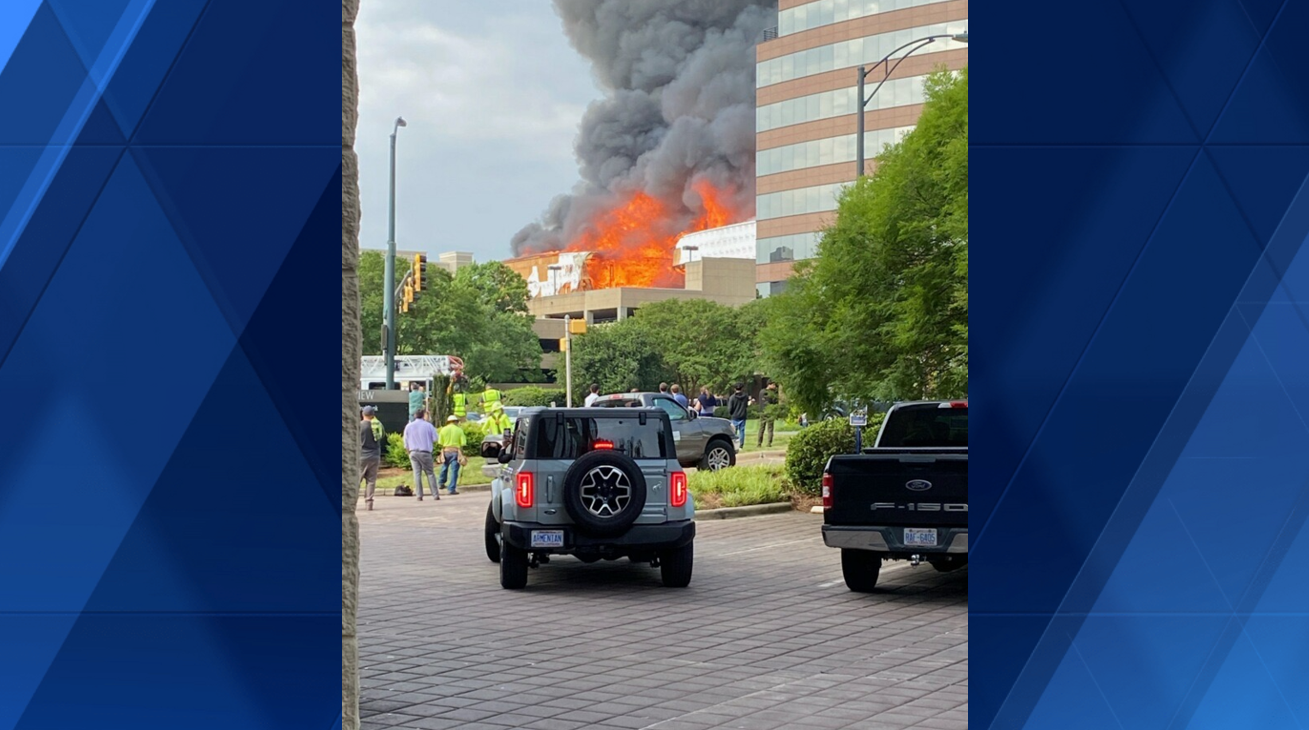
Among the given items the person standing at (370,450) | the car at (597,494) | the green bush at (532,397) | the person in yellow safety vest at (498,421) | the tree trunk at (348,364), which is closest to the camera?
the tree trunk at (348,364)

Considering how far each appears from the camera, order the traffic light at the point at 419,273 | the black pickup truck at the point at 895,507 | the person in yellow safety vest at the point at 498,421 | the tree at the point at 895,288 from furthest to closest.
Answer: the traffic light at the point at 419,273
the person in yellow safety vest at the point at 498,421
the tree at the point at 895,288
the black pickup truck at the point at 895,507

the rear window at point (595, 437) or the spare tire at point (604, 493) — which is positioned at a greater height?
the rear window at point (595, 437)

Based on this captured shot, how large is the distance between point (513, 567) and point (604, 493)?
4.36 ft

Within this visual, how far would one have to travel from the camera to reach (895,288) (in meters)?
20.3

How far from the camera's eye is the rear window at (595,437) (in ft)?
45.4

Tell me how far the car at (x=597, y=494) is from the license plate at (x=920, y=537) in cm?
241

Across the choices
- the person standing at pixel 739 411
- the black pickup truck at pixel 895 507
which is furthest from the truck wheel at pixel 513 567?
the person standing at pixel 739 411

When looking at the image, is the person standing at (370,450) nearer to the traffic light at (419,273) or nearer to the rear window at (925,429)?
the rear window at (925,429)

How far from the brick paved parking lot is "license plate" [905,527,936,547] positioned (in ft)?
2.02

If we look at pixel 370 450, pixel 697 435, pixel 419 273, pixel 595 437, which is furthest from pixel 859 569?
pixel 419 273
